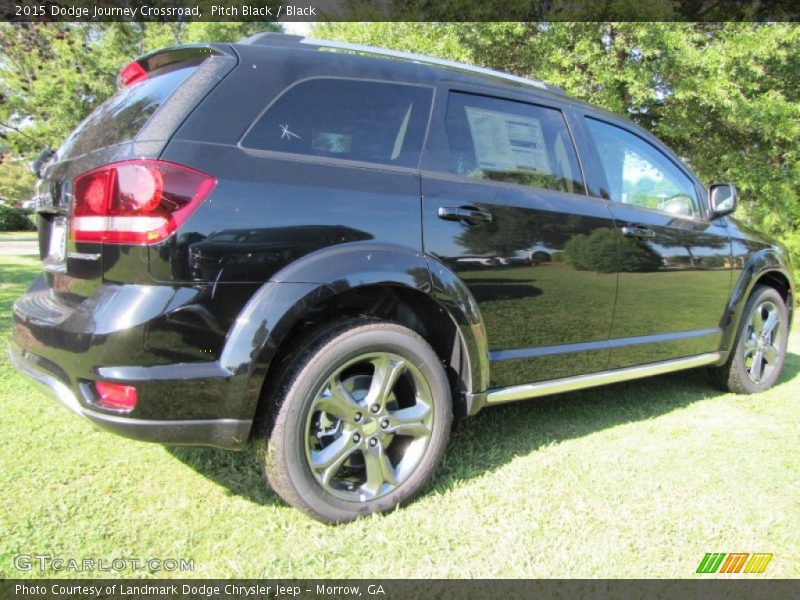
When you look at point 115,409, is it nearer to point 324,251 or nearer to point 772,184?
point 324,251

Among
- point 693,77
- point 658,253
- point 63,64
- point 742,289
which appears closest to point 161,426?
point 658,253

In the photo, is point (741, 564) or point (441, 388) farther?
point (441, 388)

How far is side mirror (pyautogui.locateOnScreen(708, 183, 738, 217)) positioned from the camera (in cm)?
380

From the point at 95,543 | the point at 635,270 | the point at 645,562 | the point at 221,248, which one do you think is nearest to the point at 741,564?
the point at 645,562

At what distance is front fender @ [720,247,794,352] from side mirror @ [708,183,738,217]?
464mm

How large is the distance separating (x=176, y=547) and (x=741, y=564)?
2142 mm

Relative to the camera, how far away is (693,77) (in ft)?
24.8

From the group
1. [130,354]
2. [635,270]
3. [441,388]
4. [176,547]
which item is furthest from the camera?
[635,270]

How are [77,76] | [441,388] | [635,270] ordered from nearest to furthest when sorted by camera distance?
[441,388] → [635,270] → [77,76]

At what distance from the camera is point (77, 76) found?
9914 millimetres

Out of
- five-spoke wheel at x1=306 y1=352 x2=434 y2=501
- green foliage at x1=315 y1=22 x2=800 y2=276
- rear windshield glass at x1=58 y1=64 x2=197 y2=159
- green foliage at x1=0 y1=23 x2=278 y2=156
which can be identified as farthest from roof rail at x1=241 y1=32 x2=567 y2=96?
green foliage at x1=0 y1=23 x2=278 y2=156

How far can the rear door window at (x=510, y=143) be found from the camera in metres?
2.70

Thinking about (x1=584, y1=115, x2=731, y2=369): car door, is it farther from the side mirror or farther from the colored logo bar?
the colored logo bar

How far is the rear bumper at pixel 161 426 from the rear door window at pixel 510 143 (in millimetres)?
1493
